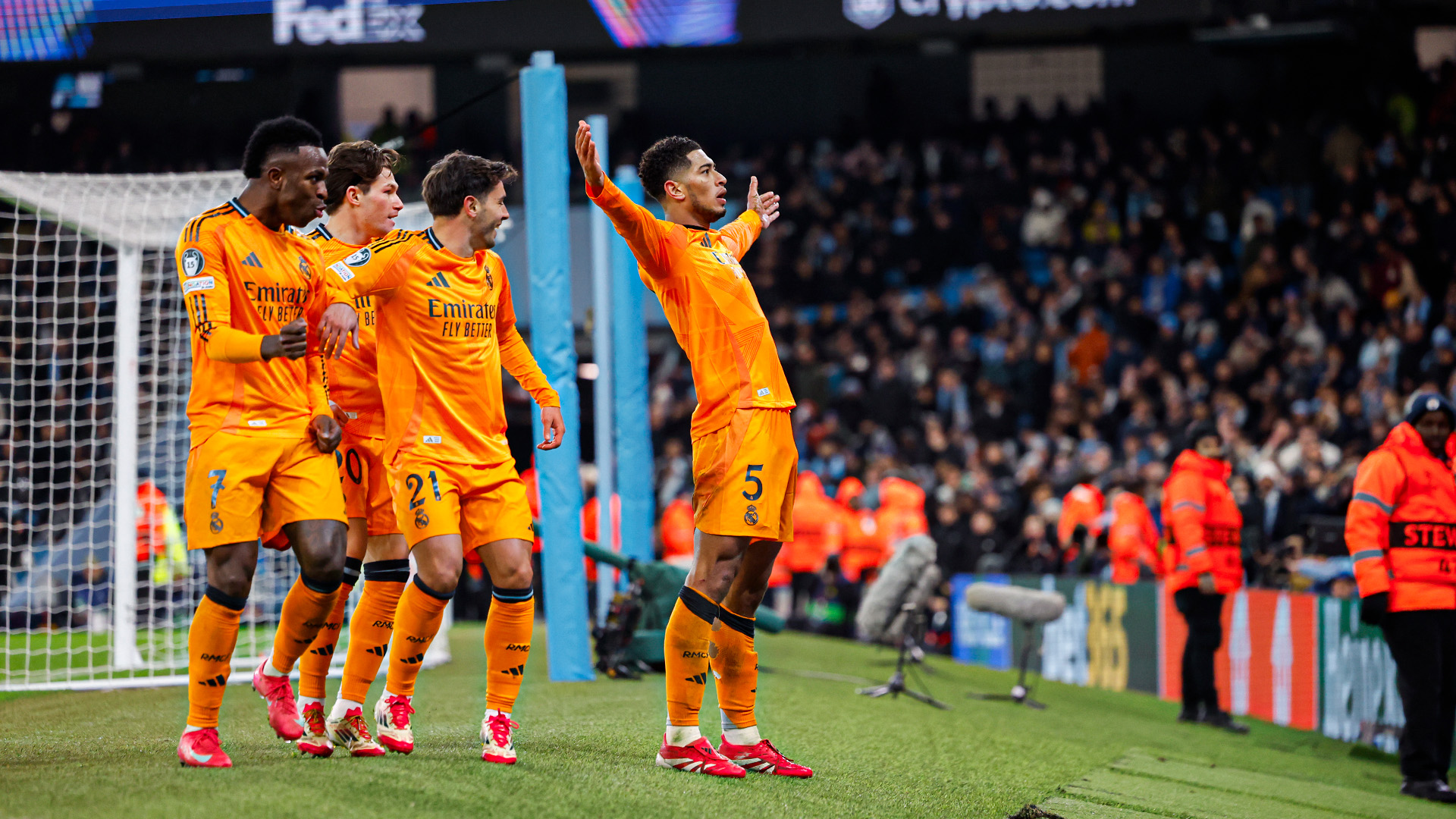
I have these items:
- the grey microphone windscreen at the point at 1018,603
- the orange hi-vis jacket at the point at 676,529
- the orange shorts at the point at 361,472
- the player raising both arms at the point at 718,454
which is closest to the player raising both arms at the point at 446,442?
the orange shorts at the point at 361,472

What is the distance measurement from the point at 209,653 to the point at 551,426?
1.52 meters

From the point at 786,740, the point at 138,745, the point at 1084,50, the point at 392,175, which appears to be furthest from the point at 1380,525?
the point at 1084,50

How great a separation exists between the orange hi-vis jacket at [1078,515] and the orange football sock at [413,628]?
9.61 meters

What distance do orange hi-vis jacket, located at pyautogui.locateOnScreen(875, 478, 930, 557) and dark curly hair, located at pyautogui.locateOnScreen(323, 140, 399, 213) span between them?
997 cm

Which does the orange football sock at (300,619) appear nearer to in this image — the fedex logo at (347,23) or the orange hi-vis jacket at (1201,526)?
the orange hi-vis jacket at (1201,526)

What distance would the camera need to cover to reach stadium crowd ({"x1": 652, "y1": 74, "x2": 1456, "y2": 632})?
15.0 metres

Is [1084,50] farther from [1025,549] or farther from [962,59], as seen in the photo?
[1025,549]

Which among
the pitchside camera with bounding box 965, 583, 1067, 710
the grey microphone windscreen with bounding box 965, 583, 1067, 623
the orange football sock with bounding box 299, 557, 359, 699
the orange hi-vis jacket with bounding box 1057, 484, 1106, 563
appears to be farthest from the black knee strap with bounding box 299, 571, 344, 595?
the orange hi-vis jacket with bounding box 1057, 484, 1106, 563

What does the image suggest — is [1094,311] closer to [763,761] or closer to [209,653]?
[763,761]

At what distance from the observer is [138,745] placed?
5441 millimetres

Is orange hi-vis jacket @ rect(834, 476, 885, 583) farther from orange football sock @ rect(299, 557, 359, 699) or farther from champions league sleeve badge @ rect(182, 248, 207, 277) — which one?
champions league sleeve badge @ rect(182, 248, 207, 277)

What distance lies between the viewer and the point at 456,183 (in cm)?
513

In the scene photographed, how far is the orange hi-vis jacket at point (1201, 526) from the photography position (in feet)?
31.8

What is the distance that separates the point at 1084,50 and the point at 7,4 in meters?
17.0
